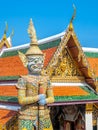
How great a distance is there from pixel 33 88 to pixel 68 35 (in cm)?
256

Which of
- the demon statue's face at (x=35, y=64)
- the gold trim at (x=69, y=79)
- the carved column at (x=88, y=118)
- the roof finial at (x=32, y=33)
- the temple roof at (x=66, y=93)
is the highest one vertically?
Answer: the roof finial at (x=32, y=33)

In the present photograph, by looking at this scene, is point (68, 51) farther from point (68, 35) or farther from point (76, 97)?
point (76, 97)

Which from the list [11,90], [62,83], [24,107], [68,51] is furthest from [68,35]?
[24,107]

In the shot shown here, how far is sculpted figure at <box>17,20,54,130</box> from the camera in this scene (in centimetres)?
685

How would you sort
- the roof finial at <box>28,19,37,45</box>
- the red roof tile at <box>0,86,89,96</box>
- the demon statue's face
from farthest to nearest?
the red roof tile at <box>0,86,89,96</box> → the roof finial at <box>28,19,37,45</box> → the demon statue's face

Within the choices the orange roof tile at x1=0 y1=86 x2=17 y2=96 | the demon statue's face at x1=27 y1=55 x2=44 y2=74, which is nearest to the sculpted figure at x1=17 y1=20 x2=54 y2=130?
the demon statue's face at x1=27 y1=55 x2=44 y2=74

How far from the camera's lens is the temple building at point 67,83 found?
28.7 feet

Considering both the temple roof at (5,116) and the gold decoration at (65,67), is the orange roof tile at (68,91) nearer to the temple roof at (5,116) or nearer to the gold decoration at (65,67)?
the gold decoration at (65,67)

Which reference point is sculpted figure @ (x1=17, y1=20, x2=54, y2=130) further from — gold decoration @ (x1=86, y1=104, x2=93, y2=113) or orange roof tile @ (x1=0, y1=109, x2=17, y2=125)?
gold decoration @ (x1=86, y1=104, x2=93, y2=113)

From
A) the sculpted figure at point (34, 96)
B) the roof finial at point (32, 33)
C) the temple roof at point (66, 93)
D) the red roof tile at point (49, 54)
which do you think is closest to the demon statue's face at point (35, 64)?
the sculpted figure at point (34, 96)

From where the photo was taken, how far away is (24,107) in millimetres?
6945

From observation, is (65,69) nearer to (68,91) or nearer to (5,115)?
(68,91)

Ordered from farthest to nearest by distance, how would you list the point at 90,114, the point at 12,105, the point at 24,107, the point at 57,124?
the point at 57,124 → the point at 90,114 → the point at 12,105 → the point at 24,107

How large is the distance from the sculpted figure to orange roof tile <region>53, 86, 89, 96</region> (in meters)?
1.74
